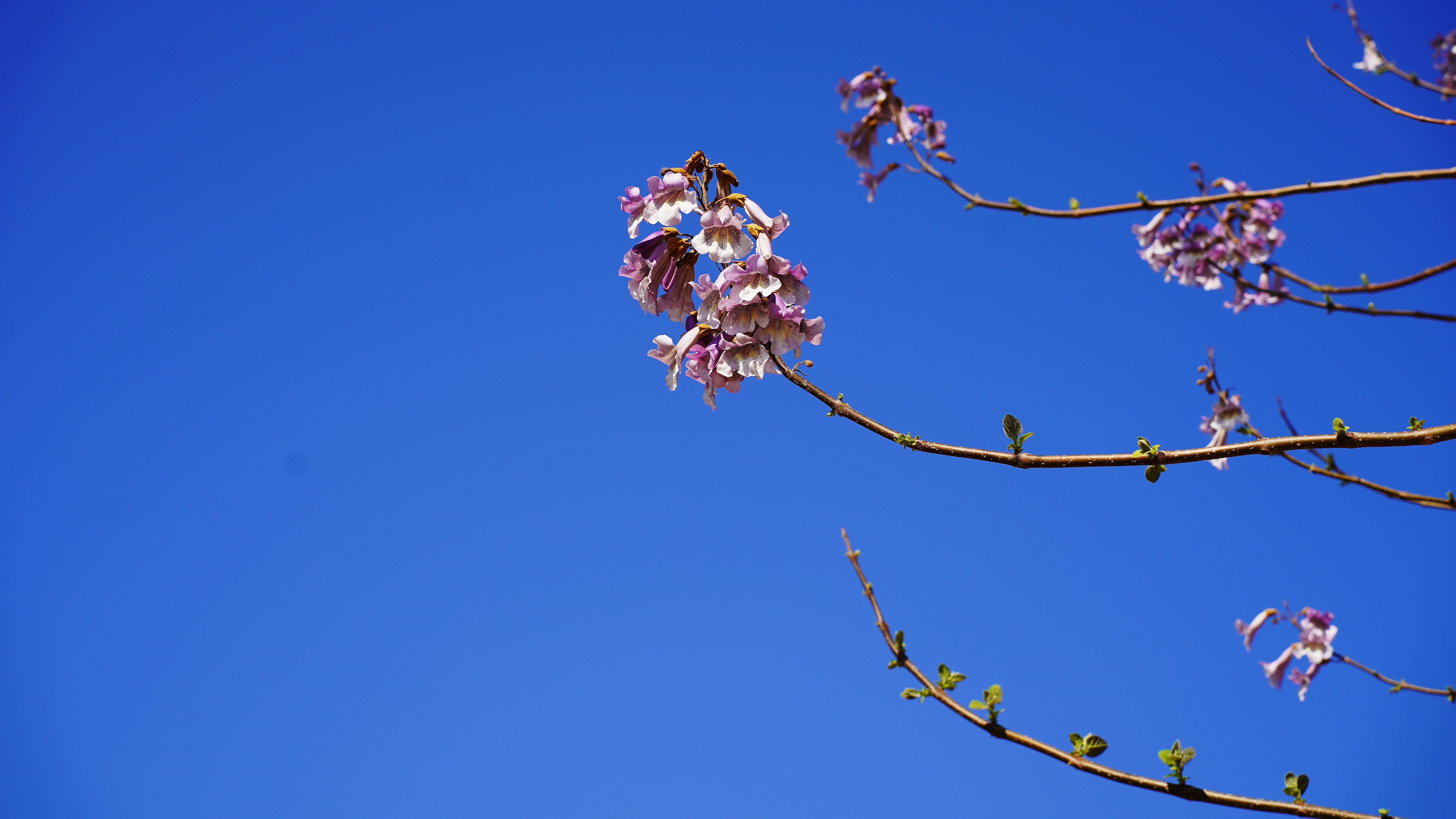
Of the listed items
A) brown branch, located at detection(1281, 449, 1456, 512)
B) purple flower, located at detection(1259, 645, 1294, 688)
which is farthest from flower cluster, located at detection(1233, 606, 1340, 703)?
brown branch, located at detection(1281, 449, 1456, 512)

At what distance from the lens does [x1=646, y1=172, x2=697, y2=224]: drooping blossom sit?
10.2ft

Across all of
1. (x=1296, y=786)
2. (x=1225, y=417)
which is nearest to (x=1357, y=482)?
(x=1296, y=786)

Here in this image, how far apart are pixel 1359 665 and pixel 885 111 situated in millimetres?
4022

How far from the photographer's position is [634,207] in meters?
3.17

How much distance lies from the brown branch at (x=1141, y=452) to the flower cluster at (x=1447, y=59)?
4387 millimetres

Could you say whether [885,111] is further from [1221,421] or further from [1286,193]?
[1221,421]

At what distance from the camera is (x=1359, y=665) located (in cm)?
436

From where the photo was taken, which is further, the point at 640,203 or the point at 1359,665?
the point at 1359,665

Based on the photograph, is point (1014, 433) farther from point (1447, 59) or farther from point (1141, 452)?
point (1447, 59)

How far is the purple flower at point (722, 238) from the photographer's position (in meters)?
2.89

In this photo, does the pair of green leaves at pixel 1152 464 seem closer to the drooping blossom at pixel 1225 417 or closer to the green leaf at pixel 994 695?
the green leaf at pixel 994 695

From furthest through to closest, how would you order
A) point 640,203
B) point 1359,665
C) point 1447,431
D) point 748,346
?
point 1359,665 < point 640,203 < point 748,346 < point 1447,431

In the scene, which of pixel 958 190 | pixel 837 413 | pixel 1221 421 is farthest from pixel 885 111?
pixel 1221 421

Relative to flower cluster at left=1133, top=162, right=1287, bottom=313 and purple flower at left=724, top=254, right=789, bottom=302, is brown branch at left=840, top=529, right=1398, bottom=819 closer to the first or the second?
purple flower at left=724, top=254, right=789, bottom=302
